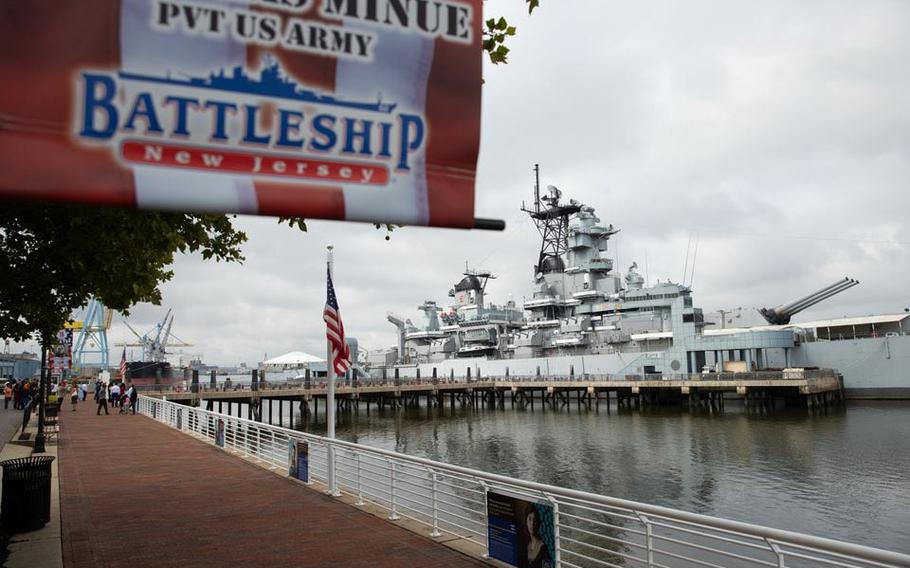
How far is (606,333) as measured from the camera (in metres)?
70.2

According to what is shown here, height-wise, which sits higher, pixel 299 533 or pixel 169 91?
pixel 169 91

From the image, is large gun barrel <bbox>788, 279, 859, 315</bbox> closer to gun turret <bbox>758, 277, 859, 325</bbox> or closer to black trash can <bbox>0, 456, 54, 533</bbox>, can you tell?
gun turret <bbox>758, 277, 859, 325</bbox>

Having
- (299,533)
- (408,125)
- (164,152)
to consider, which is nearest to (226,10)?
(164,152)

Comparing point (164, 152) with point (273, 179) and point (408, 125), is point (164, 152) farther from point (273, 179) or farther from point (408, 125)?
point (408, 125)

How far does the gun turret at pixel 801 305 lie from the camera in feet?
216

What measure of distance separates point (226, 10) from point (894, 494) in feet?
75.9

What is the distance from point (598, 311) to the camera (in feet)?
244

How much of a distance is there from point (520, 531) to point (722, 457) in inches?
884

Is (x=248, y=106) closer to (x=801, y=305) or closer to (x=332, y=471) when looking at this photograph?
(x=332, y=471)

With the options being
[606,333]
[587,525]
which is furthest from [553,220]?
[587,525]

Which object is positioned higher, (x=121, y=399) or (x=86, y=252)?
(x=86, y=252)

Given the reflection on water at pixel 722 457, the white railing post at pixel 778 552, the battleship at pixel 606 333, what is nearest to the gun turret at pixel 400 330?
the battleship at pixel 606 333

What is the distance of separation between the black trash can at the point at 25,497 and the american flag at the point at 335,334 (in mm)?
5297

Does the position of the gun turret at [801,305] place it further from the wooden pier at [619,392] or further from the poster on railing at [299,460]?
the poster on railing at [299,460]
